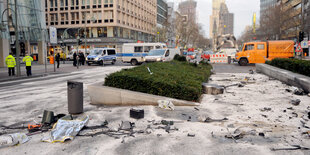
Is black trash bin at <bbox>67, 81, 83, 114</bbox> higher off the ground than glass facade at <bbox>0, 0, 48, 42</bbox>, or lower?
lower

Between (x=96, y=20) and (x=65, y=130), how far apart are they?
186 ft

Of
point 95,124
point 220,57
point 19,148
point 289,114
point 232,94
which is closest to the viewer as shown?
point 19,148

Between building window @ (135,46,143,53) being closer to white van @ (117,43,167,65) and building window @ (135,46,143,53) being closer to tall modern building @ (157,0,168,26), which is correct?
white van @ (117,43,167,65)

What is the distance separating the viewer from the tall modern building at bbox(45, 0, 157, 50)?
57.0m

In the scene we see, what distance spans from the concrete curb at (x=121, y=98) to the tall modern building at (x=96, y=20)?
161 feet

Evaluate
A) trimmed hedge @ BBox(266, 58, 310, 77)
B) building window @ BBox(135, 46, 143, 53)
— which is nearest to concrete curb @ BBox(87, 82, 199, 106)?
trimmed hedge @ BBox(266, 58, 310, 77)

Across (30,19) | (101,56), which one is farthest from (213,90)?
(30,19)

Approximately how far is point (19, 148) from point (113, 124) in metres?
1.83

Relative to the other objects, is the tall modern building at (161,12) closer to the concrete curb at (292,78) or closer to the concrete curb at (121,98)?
the concrete curb at (292,78)

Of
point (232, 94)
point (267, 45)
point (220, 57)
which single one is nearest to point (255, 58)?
point (267, 45)

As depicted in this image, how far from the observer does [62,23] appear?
6147 centimetres

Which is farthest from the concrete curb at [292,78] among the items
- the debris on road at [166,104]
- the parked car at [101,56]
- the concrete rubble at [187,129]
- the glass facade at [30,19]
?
the glass facade at [30,19]

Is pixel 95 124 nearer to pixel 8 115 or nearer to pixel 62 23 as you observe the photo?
pixel 8 115

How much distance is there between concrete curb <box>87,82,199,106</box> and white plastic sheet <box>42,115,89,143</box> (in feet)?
6.51
